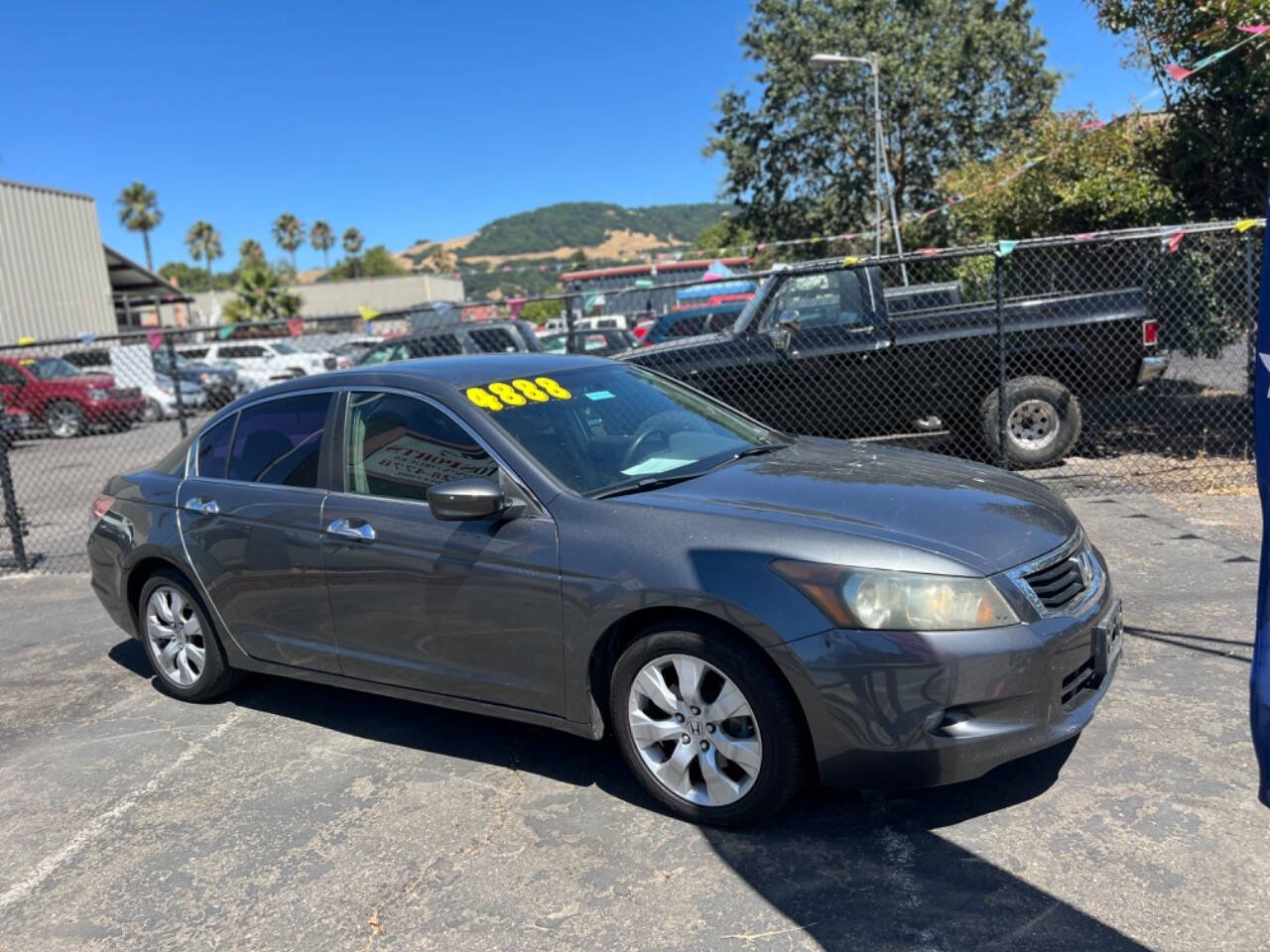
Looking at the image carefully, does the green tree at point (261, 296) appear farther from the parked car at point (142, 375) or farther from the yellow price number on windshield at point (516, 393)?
the yellow price number on windshield at point (516, 393)

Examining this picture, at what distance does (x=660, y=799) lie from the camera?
11.8 feet

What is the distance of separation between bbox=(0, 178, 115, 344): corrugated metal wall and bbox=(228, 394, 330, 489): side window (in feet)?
95.3

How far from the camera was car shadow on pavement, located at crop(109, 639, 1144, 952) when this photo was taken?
9.32 feet

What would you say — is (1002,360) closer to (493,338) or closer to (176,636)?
(176,636)

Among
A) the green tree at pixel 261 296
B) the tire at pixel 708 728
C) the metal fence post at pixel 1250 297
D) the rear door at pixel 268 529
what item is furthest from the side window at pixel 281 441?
the green tree at pixel 261 296

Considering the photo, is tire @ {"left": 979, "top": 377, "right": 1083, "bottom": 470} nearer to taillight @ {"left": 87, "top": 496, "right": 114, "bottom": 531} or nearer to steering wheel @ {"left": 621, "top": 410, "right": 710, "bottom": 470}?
steering wheel @ {"left": 621, "top": 410, "right": 710, "bottom": 470}

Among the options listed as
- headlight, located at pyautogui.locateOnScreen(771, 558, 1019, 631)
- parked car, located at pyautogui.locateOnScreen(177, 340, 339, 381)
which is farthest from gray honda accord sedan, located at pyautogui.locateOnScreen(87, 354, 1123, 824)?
parked car, located at pyautogui.locateOnScreen(177, 340, 339, 381)

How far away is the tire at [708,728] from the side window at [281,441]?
1.83 meters

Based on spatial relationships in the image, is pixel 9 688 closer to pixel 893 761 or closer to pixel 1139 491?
pixel 893 761

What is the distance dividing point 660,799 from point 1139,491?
6011 mm

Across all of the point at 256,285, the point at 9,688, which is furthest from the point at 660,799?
the point at 256,285

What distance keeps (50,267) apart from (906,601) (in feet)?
116

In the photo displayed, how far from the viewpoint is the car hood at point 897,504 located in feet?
10.8

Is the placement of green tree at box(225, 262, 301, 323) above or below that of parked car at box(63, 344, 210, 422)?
above
